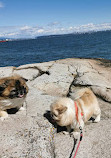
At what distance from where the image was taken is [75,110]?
3840 millimetres

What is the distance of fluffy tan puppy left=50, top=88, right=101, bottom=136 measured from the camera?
3533 millimetres

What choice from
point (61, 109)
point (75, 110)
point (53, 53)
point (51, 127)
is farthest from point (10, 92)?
point (53, 53)

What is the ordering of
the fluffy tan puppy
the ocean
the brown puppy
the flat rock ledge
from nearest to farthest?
the flat rock ledge → the brown puppy → the fluffy tan puppy → the ocean

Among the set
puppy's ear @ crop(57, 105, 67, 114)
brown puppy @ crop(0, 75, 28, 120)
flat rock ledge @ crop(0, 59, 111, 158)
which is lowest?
flat rock ledge @ crop(0, 59, 111, 158)

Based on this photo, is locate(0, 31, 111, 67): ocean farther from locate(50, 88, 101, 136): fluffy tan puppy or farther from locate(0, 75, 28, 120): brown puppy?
locate(0, 75, 28, 120): brown puppy

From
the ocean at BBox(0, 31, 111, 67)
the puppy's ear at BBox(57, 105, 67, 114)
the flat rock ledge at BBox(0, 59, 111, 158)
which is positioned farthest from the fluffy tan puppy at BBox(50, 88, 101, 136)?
the ocean at BBox(0, 31, 111, 67)

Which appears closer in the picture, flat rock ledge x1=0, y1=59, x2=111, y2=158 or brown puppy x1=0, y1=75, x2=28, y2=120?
flat rock ledge x1=0, y1=59, x2=111, y2=158

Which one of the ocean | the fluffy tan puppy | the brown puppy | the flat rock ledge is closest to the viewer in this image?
the flat rock ledge

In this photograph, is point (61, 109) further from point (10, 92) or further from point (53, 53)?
point (53, 53)

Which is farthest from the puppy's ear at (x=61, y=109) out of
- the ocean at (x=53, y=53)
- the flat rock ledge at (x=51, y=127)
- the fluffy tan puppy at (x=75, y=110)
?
the ocean at (x=53, y=53)

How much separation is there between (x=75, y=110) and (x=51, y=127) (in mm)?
703

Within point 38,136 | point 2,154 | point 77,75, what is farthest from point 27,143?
point 77,75

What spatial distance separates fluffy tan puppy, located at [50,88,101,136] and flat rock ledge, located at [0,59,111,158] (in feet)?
1.13

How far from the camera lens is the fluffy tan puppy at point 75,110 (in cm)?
353
